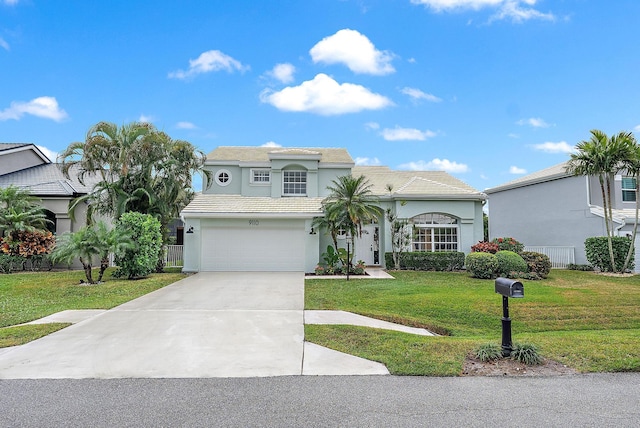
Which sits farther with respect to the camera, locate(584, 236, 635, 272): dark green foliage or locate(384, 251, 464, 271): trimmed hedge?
locate(384, 251, 464, 271): trimmed hedge

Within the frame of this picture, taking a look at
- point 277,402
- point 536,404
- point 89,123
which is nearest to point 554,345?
point 536,404

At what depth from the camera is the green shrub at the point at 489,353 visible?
4895 mm

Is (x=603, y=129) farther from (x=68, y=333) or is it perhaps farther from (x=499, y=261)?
(x=68, y=333)

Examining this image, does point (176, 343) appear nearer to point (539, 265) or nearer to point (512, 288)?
point (512, 288)

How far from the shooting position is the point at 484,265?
14.3 meters

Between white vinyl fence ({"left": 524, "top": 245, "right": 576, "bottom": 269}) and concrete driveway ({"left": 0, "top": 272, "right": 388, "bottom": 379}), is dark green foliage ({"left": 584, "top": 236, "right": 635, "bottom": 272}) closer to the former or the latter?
white vinyl fence ({"left": 524, "top": 245, "right": 576, "bottom": 269})

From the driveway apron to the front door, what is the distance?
8.82 m

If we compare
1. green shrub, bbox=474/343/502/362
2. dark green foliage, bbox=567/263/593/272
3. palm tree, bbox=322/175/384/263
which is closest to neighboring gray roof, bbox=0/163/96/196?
palm tree, bbox=322/175/384/263

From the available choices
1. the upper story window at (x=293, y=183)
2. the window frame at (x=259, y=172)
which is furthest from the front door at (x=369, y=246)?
the window frame at (x=259, y=172)

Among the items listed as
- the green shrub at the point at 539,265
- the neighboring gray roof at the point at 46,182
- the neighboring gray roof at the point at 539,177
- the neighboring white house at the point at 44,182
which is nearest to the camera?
the green shrub at the point at 539,265

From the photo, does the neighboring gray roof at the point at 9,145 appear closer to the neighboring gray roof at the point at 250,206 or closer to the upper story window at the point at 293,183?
the neighboring gray roof at the point at 250,206

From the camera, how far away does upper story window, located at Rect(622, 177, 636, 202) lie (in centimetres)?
1930

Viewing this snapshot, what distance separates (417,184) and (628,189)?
11.2m

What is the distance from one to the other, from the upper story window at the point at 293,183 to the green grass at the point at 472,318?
5.99 meters
